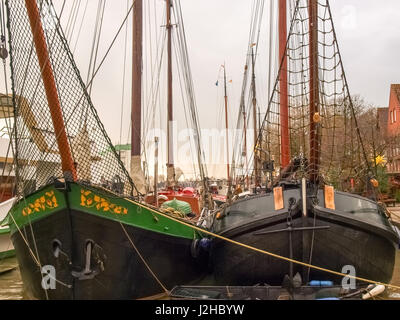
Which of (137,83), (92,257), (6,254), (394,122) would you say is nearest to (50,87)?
(92,257)

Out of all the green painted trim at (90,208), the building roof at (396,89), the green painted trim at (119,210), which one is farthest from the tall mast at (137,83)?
the building roof at (396,89)

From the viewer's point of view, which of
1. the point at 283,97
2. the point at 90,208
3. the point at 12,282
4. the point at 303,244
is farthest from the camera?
the point at 283,97

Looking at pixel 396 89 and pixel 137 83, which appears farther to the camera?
pixel 396 89

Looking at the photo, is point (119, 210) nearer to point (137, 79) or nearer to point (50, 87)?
point (50, 87)

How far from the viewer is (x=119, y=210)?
17.5 ft

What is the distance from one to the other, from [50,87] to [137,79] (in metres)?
6.11

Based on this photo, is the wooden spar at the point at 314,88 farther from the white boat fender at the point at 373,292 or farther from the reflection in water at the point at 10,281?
the reflection in water at the point at 10,281

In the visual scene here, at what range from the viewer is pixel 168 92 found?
1842 cm

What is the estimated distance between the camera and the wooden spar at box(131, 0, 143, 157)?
1078 centimetres

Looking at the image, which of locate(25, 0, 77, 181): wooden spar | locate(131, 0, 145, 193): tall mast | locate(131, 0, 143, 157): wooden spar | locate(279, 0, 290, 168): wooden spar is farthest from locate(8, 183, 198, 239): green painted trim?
locate(131, 0, 143, 157): wooden spar

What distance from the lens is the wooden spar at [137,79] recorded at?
10781 mm
